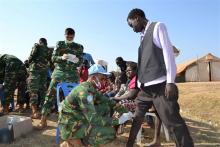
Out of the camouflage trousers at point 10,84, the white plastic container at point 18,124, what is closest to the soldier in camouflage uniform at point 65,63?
the white plastic container at point 18,124

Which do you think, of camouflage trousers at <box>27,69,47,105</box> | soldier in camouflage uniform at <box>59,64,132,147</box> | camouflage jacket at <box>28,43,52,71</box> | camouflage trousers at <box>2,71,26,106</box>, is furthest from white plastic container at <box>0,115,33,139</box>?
soldier in camouflage uniform at <box>59,64,132,147</box>

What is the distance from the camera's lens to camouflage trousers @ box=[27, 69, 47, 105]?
729 cm

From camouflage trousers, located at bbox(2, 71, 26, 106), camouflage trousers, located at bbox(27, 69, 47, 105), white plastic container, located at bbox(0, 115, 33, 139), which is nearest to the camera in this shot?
white plastic container, located at bbox(0, 115, 33, 139)

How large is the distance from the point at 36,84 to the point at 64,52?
4.98 ft

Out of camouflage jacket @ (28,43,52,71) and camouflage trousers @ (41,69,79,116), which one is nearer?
camouflage trousers @ (41,69,79,116)

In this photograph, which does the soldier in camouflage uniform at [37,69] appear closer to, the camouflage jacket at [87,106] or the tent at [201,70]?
the camouflage jacket at [87,106]

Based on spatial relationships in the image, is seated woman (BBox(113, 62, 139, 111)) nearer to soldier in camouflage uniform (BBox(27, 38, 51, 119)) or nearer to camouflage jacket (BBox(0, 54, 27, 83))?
soldier in camouflage uniform (BBox(27, 38, 51, 119))

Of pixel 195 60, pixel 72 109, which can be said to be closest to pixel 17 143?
pixel 72 109

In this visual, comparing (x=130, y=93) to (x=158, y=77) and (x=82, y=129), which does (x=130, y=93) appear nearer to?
(x=158, y=77)

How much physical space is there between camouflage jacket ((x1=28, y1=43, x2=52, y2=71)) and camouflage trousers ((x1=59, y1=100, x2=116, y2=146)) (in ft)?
10.8

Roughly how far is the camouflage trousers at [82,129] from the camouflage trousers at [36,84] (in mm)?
3087

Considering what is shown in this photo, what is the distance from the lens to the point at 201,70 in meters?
32.8

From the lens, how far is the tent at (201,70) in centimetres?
3244

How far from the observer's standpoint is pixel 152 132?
654 cm
